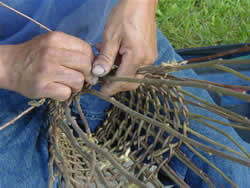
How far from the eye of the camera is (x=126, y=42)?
1.62 ft

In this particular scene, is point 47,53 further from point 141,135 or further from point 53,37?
point 141,135

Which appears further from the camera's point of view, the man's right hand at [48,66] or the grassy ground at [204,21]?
the grassy ground at [204,21]

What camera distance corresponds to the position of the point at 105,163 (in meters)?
0.52

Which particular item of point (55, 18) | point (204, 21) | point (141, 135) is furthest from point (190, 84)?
point (204, 21)

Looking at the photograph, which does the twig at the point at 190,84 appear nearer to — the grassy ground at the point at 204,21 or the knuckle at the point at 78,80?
the knuckle at the point at 78,80

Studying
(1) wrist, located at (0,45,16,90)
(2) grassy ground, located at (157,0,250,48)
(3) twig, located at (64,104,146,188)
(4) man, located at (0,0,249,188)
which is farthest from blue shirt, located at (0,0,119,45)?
(2) grassy ground, located at (157,0,250,48)

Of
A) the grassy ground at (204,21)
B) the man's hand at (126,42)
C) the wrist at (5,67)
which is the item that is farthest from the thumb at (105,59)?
the grassy ground at (204,21)

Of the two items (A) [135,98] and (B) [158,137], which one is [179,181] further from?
(A) [135,98]

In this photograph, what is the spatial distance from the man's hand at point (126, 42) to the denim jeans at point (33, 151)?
18 centimetres

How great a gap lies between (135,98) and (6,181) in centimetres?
32

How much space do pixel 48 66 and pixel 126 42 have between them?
0.50 ft

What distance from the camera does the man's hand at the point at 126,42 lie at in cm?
48

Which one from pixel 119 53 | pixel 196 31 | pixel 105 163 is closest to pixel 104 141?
pixel 105 163

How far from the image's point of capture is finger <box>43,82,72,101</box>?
17.3 inches
